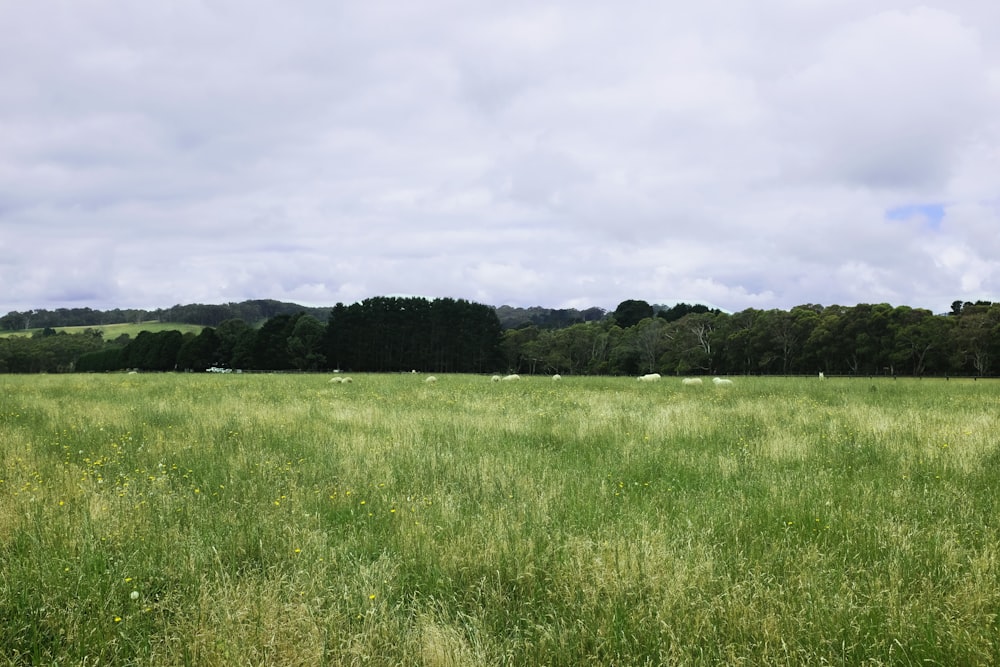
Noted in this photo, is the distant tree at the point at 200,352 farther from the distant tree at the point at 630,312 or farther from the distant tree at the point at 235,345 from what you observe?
A: the distant tree at the point at 630,312

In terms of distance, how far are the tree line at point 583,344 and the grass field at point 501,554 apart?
222ft

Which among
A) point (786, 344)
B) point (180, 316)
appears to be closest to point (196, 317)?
point (180, 316)

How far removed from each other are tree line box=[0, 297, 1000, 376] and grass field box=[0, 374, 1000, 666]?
67.6 metres

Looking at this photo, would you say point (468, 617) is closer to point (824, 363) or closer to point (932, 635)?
point (932, 635)

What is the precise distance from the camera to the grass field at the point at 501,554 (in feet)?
12.0

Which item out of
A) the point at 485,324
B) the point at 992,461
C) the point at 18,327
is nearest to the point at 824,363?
the point at 485,324

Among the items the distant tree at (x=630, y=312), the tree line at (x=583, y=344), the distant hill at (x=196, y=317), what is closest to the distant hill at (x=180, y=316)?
the distant hill at (x=196, y=317)

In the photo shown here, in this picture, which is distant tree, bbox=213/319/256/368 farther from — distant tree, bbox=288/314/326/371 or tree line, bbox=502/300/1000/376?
tree line, bbox=502/300/1000/376

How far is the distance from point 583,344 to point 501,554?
3595 inches

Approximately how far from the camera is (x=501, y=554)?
483 centimetres

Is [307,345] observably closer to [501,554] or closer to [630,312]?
[630,312]

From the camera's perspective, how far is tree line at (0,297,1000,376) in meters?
63.8

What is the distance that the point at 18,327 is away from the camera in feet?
599

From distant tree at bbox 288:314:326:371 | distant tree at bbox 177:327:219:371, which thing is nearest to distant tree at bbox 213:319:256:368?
distant tree at bbox 177:327:219:371
